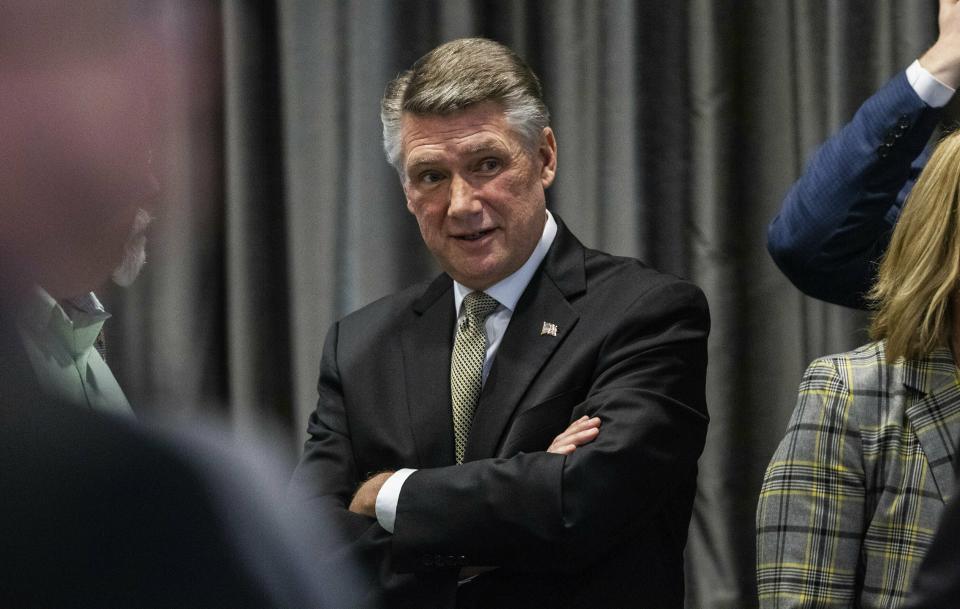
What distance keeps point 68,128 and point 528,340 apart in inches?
68.8

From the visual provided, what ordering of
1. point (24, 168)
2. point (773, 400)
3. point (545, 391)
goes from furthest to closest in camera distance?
point (773, 400)
point (545, 391)
point (24, 168)

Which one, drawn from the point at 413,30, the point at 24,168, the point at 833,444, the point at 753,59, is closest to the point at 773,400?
the point at 753,59

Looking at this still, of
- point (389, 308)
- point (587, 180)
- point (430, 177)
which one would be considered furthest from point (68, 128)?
point (587, 180)

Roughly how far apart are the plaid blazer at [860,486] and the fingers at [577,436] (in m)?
0.30

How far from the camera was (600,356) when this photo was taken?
2.18 metres

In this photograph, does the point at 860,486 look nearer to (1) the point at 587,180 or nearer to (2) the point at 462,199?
(2) the point at 462,199

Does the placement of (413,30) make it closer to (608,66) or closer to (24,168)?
(608,66)

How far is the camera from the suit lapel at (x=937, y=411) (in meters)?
1.83

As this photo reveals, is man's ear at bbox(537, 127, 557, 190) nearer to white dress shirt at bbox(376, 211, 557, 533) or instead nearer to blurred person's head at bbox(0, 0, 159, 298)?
white dress shirt at bbox(376, 211, 557, 533)

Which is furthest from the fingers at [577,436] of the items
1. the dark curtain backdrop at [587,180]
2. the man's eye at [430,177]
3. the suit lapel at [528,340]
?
the dark curtain backdrop at [587,180]

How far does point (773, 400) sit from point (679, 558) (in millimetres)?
845

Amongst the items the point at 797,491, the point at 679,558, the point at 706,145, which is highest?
the point at 706,145

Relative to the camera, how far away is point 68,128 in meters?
0.54

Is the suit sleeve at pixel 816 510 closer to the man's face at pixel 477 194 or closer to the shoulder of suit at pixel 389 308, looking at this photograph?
the man's face at pixel 477 194
